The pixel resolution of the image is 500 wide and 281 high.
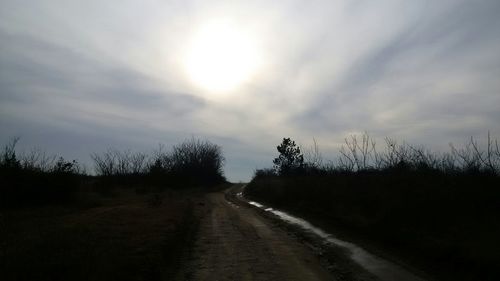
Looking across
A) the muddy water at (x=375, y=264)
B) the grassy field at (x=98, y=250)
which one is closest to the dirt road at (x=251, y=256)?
the grassy field at (x=98, y=250)

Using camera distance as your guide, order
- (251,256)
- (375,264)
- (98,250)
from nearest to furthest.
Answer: (98,250) → (375,264) → (251,256)

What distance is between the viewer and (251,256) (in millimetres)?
14289

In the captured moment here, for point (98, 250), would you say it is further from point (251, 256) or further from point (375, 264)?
point (375, 264)

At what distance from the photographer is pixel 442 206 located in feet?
56.5

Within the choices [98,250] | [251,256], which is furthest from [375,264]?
[98,250]

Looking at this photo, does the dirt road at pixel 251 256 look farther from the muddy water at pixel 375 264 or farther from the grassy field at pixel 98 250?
the muddy water at pixel 375 264

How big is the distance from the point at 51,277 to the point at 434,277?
27.5 ft

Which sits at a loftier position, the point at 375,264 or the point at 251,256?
the point at 251,256

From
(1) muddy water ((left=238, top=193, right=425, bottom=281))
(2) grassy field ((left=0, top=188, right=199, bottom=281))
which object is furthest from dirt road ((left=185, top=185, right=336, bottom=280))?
(1) muddy water ((left=238, top=193, right=425, bottom=281))

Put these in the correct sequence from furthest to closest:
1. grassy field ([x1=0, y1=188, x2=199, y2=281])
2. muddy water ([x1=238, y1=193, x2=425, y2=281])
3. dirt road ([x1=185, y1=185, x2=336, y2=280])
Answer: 1. dirt road ([x1=185, y1=185, x2=336, y2=280])
2. muddy water ([x1=238, y1=193, x2=425, y2=281])
3. grassy field ([x1=0, y1=188, x2=199, y2=281])

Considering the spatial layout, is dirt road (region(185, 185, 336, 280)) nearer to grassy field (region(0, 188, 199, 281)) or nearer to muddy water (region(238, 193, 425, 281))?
grassy field (region(0, 188, 199, 281))

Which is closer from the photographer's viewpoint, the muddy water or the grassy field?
the grassy field

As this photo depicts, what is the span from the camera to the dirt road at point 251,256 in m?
11.6

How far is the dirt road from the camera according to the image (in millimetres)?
11641
